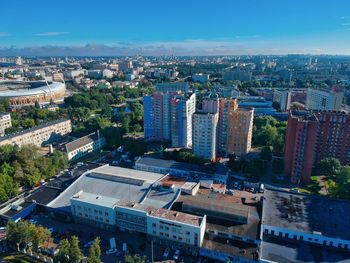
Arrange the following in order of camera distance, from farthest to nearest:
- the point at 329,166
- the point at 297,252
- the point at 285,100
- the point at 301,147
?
1. the point at 285,100
2. the point at 329,166
3. the point at 301,147
4. the point at 297,252

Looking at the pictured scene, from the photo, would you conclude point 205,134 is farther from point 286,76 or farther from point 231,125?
point 286,76

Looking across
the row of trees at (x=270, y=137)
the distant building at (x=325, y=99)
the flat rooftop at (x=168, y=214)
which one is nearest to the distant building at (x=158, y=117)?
the row of trees at (x=270, y=137)

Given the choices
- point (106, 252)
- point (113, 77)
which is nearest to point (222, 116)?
point (106, 252)

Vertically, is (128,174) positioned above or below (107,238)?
above

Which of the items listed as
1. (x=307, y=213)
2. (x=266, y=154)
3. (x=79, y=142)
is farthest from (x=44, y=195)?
(x=266, y=154)

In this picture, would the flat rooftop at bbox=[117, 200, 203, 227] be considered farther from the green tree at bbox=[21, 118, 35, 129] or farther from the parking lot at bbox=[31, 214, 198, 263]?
the green tree at bbox=[21, 118, 35, 129]

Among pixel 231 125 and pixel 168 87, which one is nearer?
pixel 231 125
